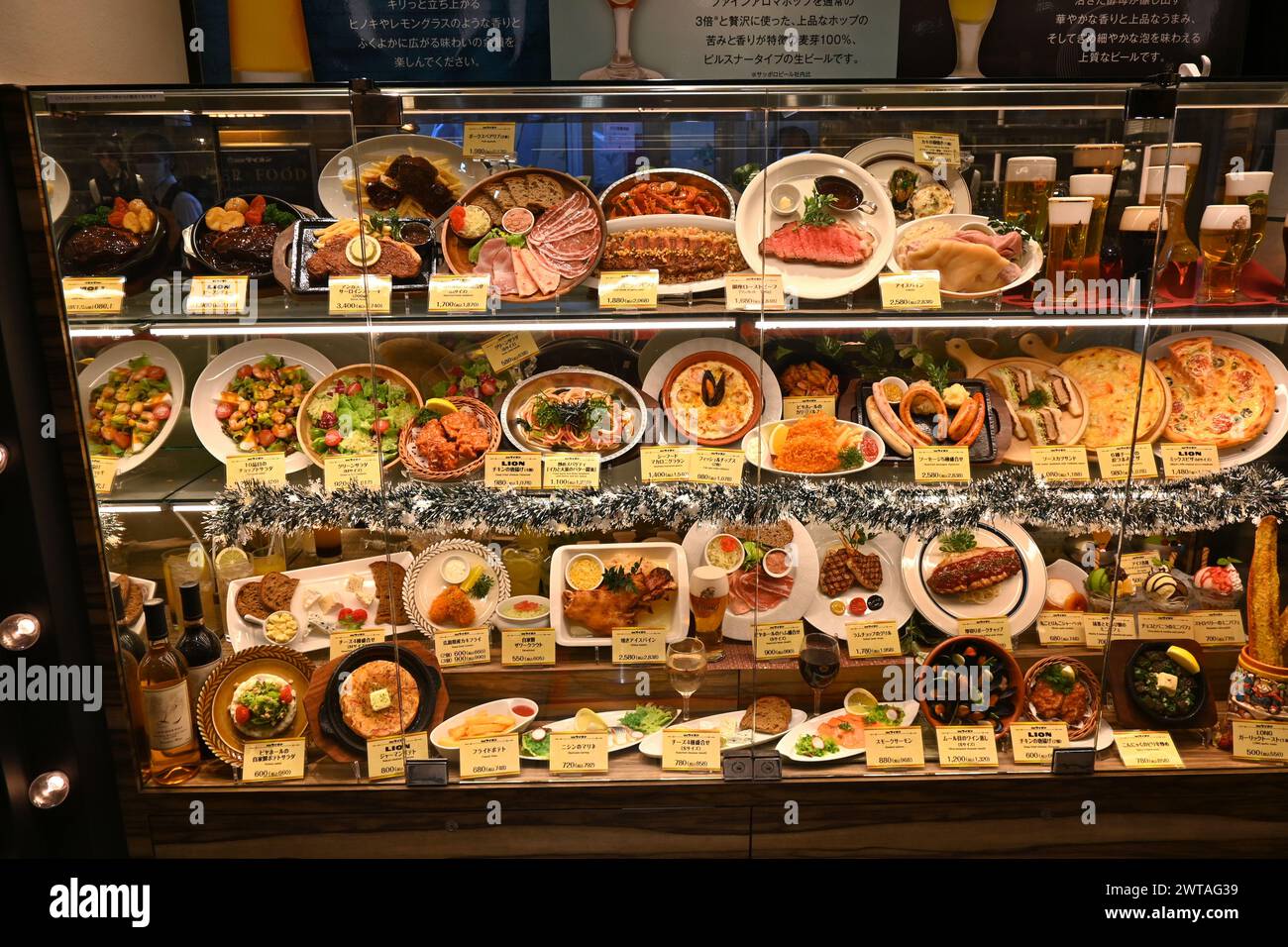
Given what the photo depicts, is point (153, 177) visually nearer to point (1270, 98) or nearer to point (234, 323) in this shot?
point (234, 323)

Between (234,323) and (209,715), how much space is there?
3.64ft

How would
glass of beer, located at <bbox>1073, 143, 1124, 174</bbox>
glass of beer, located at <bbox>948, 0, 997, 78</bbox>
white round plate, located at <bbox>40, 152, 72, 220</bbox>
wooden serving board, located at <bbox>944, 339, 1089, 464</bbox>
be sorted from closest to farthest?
white round plate, located at <bbox>40, 152, 72, 220</bbox> < glass of beer, located at <bbox>1073, 143, 1124, 174</bbox> < wooden serving board, located at <bbox>944, 339, 1089, 464</bbox> < glass of beer, located at <bbox>948, 0, 997, 78</bbox>

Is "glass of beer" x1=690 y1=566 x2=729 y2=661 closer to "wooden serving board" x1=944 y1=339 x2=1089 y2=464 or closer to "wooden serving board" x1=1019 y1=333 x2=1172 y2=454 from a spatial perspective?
"wooden serving board" x1=944 y1=339 x2=1089 y2=464

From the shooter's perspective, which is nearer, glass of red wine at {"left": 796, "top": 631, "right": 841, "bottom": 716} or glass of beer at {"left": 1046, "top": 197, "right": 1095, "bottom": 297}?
glass of beer at {"left": 1046, "top": 197, "right": 1095, "bottom": 297}

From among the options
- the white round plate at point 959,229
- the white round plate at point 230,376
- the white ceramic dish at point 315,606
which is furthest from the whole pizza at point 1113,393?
the white round plate at point 230,376

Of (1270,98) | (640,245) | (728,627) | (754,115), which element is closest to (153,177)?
(640,245)

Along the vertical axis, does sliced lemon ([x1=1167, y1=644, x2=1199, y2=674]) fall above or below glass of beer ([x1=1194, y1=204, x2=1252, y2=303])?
below

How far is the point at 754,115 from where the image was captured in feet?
7.92

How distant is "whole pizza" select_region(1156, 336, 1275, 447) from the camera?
97.0 inches

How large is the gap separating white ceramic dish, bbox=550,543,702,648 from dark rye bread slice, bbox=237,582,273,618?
2.91 feet

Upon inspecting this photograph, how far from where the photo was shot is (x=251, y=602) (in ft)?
8.66

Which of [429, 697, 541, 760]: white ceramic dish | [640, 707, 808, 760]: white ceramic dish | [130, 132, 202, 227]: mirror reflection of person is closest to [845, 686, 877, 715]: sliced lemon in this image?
[640, 707, 808, 760]: white ceramic dish

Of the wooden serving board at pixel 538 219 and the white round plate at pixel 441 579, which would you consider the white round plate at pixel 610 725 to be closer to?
the white round plate at pixel 441 579

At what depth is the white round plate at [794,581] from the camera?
2656 millimetres
